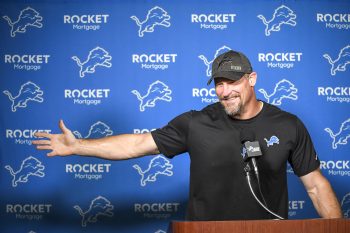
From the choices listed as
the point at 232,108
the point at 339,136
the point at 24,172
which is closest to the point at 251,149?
the point at 232,108

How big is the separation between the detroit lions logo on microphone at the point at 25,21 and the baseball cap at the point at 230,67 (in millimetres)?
1858

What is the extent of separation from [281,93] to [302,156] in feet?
4.02

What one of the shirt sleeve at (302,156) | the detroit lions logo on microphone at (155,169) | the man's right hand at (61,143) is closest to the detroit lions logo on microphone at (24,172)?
the detroit lions logo on microphone at (155,169)

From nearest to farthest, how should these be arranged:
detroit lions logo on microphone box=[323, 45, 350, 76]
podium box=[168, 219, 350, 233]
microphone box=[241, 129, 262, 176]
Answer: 1. podium box=[168, 219, 350, 233]
2. microphone box=[241, 129, 262, 176]
3. detroit lions logo on microphone box=[323, 45, 350, 76]

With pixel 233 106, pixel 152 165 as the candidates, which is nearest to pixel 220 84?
pixel 233 106

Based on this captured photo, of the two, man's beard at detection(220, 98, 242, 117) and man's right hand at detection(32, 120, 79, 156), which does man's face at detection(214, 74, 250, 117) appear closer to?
man's beard at detection(220, 98, 242, 117)

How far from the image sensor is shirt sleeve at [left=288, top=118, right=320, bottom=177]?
273cm

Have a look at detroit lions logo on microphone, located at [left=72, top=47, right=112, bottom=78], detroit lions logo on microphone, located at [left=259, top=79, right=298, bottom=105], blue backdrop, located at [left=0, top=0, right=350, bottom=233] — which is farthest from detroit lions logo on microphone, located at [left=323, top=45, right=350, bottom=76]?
detroit lions logo on microphone, located at [left=72, top=47, right=112, bottom=78]

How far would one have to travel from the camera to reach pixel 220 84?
2.69 metres

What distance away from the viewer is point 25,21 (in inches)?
156

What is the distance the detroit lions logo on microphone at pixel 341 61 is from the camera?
3951 mm

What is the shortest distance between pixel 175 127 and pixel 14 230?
1776 millimetres

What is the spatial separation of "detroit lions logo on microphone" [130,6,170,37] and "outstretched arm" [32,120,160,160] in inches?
54.5

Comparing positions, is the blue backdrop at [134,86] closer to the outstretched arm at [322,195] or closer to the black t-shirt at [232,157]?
the black t-shirt at [232,157]
